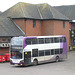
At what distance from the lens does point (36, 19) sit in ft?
144

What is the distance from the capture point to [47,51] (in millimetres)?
29594

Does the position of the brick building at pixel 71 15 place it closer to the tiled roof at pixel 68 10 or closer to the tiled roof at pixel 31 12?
the tiled roof at pixel 68 10

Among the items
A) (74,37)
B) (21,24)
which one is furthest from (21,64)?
(74,37)

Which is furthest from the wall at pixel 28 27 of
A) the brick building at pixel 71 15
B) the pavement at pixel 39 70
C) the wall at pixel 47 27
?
the pavement at pixel 39 70

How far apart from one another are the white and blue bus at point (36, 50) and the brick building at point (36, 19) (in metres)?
10.6

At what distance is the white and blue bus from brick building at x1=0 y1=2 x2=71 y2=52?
1058cm

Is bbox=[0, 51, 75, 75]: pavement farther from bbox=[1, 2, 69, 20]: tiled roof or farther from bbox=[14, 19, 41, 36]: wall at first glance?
bbox=[1, 2, 69, 20]: tiled roof

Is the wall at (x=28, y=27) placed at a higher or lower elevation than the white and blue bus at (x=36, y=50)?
higher

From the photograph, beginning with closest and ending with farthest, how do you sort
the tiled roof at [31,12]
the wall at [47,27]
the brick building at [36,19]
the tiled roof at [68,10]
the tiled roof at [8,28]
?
the tiled roof at [8,28] < the brick building at [36,19] < the tiled roof at [31,12] < the wall at [47,27] < the tiled roof at [68,10]

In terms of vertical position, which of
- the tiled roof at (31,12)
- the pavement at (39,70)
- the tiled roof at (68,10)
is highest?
the tiled roof at (68,10)

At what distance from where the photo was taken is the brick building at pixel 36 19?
41625 mm

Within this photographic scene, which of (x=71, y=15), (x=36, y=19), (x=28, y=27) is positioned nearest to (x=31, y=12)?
(x=36, y=19)

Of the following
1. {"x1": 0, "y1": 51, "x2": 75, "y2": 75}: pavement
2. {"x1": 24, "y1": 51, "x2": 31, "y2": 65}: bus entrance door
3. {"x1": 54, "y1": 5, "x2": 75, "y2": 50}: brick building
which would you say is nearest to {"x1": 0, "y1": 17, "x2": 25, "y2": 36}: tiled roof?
{"x1": 24, "y1": 51, "x2": 31, "y2": 65}: bus entrance door

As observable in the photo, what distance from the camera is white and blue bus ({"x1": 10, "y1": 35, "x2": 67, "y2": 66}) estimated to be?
26297 millimetres
